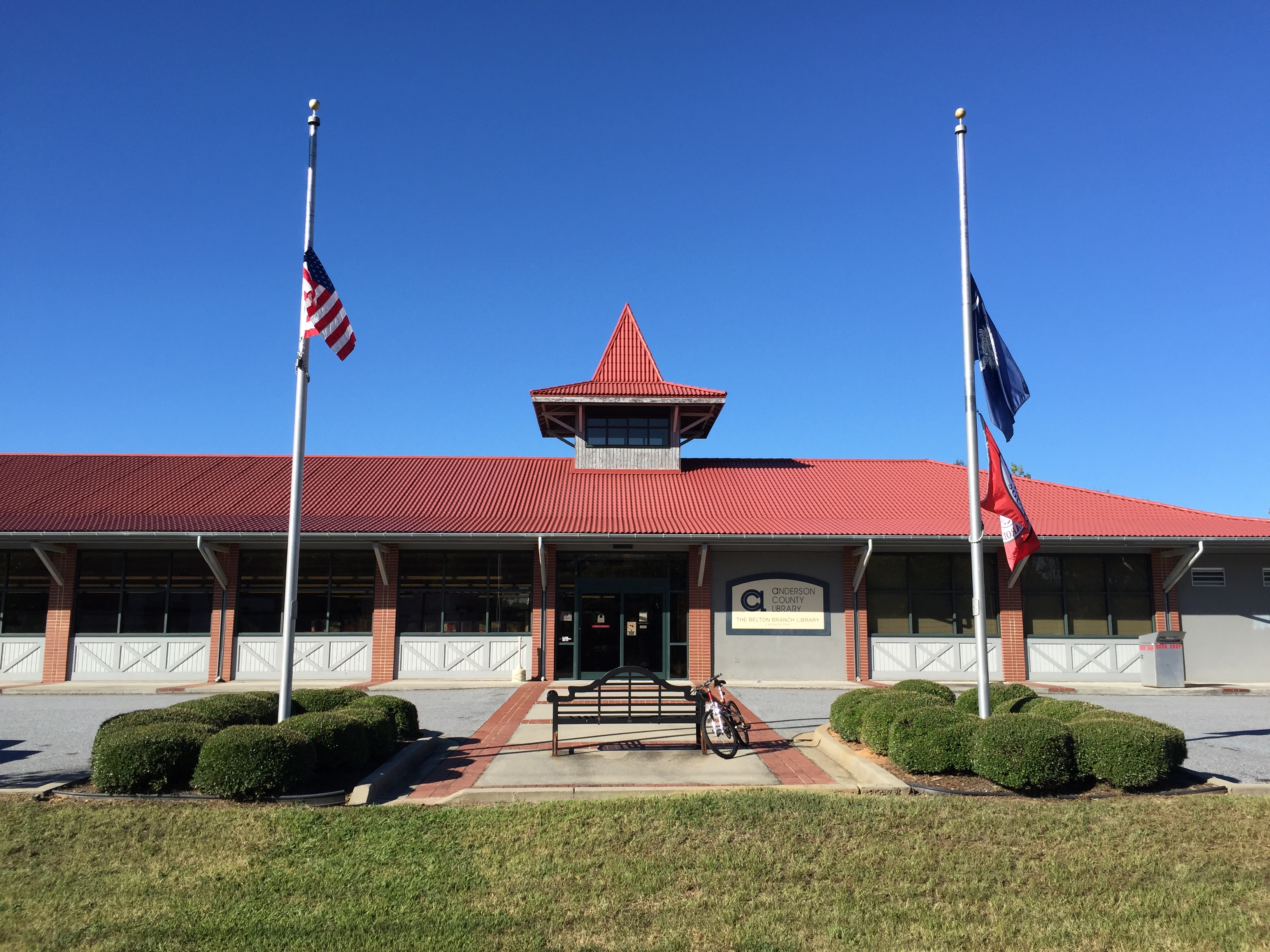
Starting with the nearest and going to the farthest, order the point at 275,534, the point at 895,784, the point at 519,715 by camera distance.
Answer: the point at 895,784 → the point at 519,715 → the point at 275,534

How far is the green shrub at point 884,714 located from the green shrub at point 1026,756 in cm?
115

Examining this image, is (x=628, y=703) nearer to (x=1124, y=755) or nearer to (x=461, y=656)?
(x=1124, y=755)

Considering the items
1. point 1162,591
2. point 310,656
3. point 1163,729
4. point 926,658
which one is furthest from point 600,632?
point 1163,729

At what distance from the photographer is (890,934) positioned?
537 centimetres

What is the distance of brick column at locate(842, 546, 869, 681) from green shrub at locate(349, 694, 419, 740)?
1196 centimetres

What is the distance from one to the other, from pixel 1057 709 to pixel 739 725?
3.53m

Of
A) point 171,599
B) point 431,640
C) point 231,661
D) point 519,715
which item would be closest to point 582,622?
point 431,640

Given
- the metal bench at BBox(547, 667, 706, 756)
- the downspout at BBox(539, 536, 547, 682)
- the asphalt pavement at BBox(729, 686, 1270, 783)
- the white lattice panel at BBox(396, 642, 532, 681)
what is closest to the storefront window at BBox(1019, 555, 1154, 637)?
the asphalt pavement at BBox(729, 686, 1270, 783)

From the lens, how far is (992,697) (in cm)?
1131

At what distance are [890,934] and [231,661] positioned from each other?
60.3 ft

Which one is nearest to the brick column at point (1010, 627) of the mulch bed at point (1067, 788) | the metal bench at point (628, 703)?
the metal bench at point (628, 703)

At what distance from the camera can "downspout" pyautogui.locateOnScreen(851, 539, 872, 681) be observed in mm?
20391

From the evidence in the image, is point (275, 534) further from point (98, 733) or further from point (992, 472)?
point (992, 472)

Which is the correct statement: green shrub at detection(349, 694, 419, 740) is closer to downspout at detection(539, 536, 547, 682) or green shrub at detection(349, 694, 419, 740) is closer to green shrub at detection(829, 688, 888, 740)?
green shrub at detection(829, 688, 888, 740)
